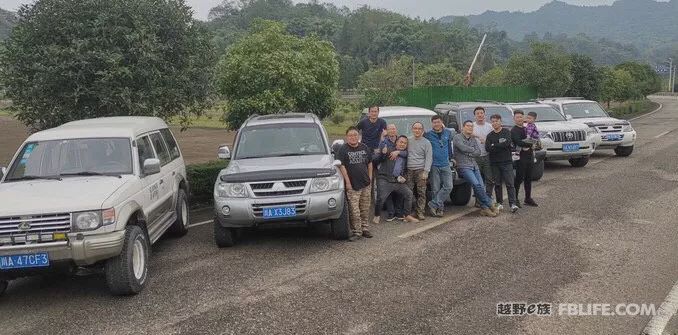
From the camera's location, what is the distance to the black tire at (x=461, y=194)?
10.2m

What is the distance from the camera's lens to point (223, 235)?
773 centimetres

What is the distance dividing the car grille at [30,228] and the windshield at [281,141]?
10.5ft

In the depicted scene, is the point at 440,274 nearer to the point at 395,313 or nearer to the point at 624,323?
the point at 395,313

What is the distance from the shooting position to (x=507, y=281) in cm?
610

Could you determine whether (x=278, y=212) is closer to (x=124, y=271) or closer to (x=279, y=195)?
(x=279, y=195)

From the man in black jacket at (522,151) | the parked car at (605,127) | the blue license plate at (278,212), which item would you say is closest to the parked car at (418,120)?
the man in black jacket at (522,151)

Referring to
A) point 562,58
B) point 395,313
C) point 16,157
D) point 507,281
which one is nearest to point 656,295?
point 507,281

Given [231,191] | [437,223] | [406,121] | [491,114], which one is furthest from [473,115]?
[231,191]

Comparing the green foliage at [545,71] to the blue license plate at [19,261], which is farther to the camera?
the green foliage at [545,71]

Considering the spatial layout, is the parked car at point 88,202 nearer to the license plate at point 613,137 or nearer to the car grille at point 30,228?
the car grille at point 30,228

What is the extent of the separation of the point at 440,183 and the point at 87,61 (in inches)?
245

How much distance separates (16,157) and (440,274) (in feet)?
16.8

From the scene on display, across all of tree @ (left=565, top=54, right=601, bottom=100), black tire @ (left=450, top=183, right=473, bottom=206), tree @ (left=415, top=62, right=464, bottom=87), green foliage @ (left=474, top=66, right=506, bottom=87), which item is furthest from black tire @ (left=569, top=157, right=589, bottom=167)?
tree @ (left=415, top=62, right=464, bottom=87)

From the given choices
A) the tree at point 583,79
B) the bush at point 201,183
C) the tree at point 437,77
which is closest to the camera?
the bush at point 201,183
